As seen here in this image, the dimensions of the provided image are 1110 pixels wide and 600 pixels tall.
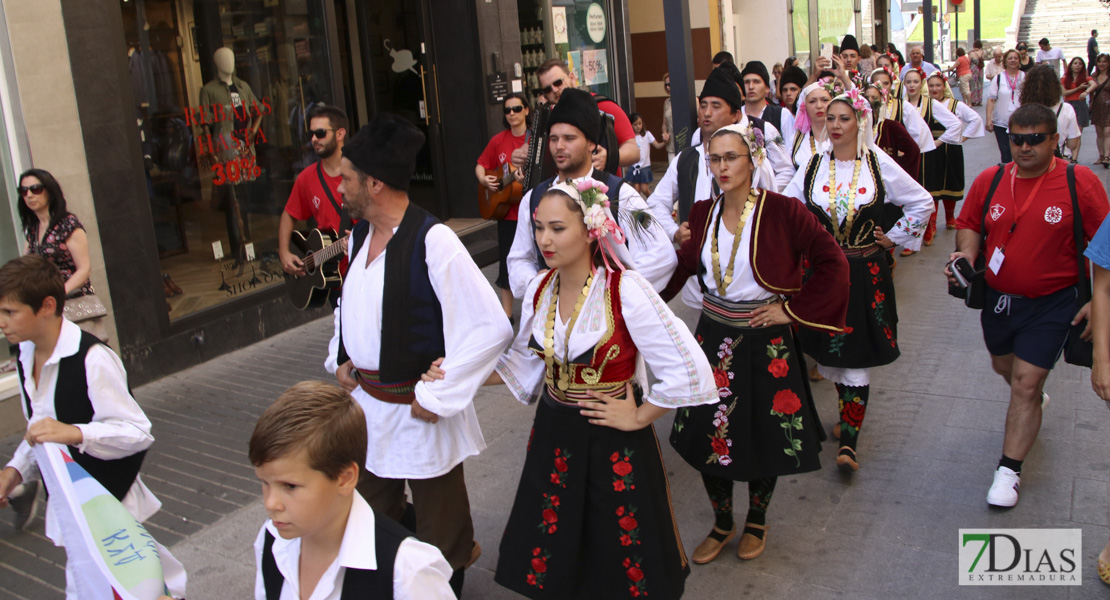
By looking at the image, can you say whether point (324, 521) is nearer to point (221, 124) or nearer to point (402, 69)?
point (221, 124)

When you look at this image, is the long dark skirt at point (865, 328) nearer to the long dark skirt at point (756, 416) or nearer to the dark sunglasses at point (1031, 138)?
the long dark skirt at point (756, 416)

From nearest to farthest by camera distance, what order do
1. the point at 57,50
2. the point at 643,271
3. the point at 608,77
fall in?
the point at 643,271
the point at 57,50
the point at 608,77

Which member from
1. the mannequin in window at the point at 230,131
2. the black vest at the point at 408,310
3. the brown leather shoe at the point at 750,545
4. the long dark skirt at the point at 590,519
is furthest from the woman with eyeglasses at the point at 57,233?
the brown leather shoe at the point at 750,545

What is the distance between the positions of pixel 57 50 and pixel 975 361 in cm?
675

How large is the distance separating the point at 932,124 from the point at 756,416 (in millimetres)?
7942

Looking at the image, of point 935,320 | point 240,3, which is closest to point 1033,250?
point 935,320

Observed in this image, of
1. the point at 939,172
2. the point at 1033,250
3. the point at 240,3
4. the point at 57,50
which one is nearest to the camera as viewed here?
the point at 1033,250

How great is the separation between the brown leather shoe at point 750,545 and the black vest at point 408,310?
5.90ft

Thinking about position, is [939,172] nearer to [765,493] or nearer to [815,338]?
[815,338]

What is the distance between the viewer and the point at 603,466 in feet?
11.6

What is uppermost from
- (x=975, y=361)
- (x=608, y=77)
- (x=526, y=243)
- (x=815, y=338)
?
(x=608, y=77)

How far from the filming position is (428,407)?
3510mm

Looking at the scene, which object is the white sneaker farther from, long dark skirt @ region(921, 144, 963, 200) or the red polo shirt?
long dark skirt @ region(921, 144, 963, 200)

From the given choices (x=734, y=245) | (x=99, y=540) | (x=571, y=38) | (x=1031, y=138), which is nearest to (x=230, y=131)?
(x=734, y=245)
